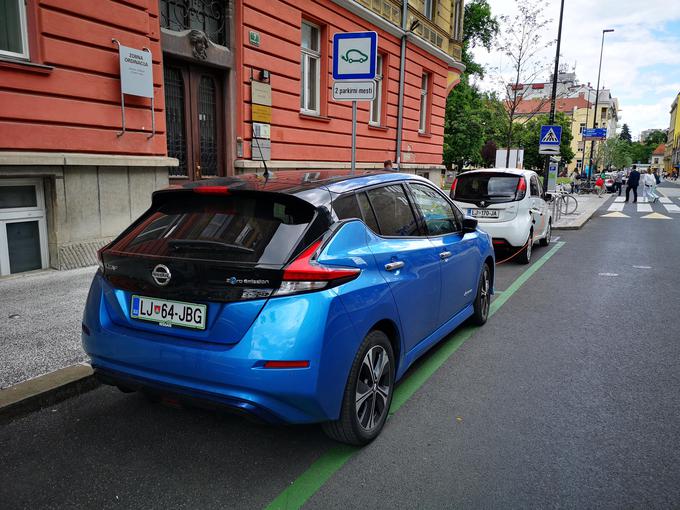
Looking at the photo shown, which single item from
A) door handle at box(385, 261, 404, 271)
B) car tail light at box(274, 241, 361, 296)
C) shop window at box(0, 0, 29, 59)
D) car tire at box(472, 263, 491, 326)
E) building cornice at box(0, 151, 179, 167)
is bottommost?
car tire at box(472, 263, 491, 326)

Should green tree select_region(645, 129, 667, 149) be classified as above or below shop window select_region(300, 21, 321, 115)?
above

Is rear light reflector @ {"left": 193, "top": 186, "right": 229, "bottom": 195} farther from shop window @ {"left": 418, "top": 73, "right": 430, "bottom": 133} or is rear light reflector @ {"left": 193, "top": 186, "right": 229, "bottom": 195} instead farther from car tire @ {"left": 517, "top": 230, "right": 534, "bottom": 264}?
shop window @ {"left": 418, "top": 73, "right": 430, "bottom": 133}

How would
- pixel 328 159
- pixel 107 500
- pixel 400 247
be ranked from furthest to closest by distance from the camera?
pixel 328 159
pixel 400 247
pixel 107 500

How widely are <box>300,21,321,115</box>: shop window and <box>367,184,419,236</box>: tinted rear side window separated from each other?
933 cm

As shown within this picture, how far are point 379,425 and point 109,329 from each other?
1.72 m

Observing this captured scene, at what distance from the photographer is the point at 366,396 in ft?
10.5

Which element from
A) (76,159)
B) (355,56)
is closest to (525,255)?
(355,56)

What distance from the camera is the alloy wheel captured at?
3162 mm

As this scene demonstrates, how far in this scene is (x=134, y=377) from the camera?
9.70ft

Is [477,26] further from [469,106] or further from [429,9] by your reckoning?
[429,9]

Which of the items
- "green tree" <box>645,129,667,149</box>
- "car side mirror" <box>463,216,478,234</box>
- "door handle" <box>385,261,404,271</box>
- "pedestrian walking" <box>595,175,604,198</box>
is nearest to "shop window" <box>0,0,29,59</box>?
"car side mirror" <box>463,216,478,234</box>

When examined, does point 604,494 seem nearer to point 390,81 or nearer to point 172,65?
point 172,65

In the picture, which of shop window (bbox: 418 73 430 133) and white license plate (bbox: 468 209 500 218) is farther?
shop window (bbox: 418 73 430 133)

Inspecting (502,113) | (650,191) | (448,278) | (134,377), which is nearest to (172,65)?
(448,278)
